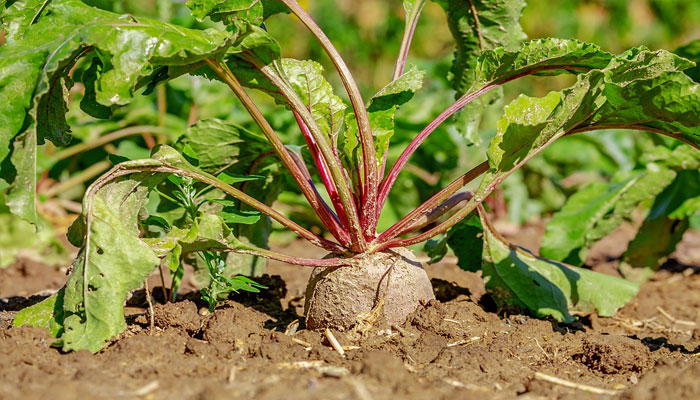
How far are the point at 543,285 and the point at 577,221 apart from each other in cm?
81

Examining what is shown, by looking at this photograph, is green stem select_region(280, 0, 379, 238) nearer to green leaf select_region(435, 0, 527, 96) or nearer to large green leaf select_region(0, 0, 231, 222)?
large green leaf select_region(0, 0, 231, 222)

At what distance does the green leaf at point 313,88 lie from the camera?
248cm

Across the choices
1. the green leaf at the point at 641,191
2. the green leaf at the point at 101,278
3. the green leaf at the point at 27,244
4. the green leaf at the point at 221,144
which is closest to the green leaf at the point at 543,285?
the green leaf at the point at 641,191

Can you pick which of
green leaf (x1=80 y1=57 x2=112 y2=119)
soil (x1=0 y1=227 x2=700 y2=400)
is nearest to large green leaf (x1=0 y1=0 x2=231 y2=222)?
green leaf (x1=80 y1=57 x2=112 y2=119)

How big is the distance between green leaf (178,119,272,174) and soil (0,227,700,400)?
52cm

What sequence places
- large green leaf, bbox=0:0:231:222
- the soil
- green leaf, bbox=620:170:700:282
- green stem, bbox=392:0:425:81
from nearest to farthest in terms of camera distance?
the soil < large green leaf, bbox=0:0:231:222 < green stem, bbox=392:0:425:81 < green leaf, bbox=620:170:700:282

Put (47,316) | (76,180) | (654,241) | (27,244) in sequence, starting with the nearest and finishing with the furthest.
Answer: (47,316) → (654,241) → (27,244) → (76,180)

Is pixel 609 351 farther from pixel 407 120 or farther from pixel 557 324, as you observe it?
pixel 407 120

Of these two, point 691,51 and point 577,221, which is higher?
point 691,51

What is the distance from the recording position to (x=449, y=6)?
9.81 feet

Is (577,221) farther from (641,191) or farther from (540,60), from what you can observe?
(540,60)

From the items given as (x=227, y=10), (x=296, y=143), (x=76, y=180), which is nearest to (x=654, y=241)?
(x=296, y=143)

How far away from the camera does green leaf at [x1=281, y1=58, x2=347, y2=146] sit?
8.13 ft

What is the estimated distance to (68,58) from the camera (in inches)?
79.0
